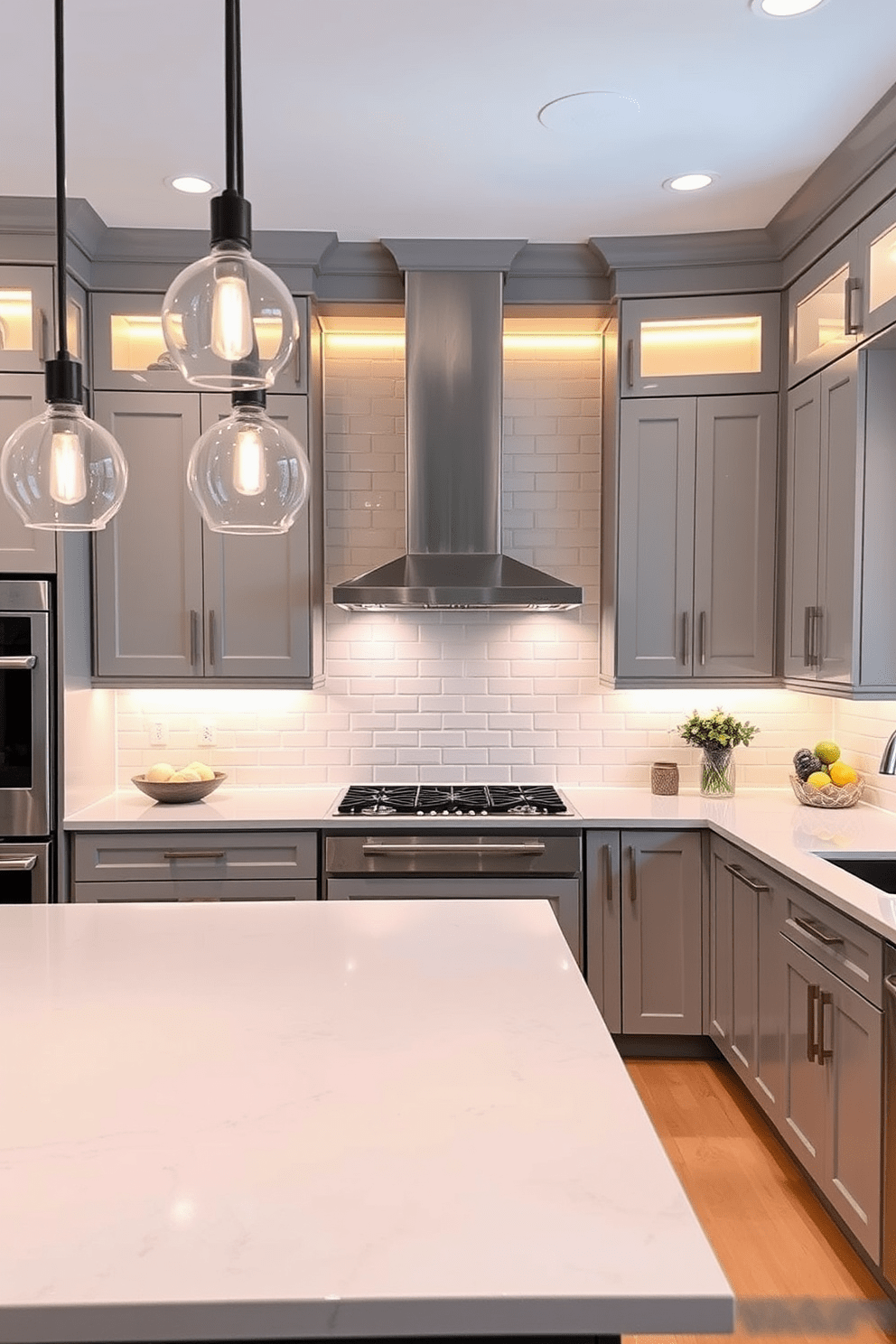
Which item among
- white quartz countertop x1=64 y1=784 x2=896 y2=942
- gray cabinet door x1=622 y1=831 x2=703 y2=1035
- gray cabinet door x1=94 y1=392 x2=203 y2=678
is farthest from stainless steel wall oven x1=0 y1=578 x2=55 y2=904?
gray cabinet door x1=622 y1=831 x2=703 y2=1035

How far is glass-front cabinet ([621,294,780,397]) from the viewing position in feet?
12.3

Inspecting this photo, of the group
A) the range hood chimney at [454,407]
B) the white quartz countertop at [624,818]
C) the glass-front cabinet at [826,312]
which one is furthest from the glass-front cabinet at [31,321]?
the glass-front cabinet at [826,312]

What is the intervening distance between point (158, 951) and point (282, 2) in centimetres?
210

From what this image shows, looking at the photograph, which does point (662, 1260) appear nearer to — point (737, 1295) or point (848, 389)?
point (737, 1295)

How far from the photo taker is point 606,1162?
1.10 m

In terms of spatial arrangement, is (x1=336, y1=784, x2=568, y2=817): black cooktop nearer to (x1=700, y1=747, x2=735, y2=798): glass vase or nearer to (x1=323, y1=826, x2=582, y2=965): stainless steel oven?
(x1=323, y1=826, x2=582, y2=965): stainless steel oven

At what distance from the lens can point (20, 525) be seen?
3445 mm

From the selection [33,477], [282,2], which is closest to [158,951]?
[33,477]

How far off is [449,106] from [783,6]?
0.91 m

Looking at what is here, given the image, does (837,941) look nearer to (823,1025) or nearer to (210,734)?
(823,1025)

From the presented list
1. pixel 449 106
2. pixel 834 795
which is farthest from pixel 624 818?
pixel 449 106

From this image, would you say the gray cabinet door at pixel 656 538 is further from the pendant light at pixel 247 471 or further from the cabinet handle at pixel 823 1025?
the pendant light at pixel 247 471

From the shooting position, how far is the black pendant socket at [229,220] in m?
1.17

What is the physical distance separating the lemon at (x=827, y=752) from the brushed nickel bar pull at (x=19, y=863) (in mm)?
2829
